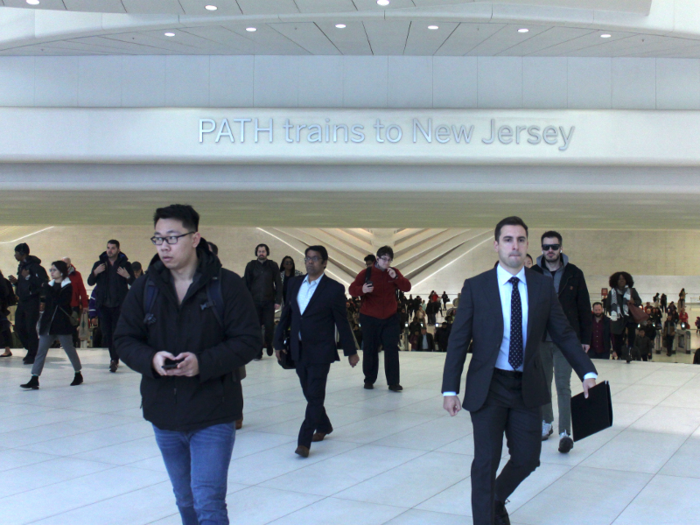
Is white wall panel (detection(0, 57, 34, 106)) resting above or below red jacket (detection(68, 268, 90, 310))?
above

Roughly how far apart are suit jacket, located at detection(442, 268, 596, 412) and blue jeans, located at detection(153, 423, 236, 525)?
1.16 metres

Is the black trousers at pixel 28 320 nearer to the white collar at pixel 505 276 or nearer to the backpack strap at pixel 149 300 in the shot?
the backpack strap at pixel 149 300

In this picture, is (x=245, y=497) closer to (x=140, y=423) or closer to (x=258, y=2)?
(x=140, y=423)

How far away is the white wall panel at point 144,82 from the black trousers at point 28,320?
11.7 feet

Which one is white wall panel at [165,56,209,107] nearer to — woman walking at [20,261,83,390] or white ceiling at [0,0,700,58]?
white ceiling at [0,0,700,58]

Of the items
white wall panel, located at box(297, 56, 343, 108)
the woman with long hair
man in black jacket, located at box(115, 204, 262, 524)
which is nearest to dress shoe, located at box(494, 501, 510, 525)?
man in black jacket, located at box(115, 204, 262, 524)

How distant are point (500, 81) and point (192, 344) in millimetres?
9396

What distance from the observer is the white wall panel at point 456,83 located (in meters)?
10.9

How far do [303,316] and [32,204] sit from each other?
10835mm

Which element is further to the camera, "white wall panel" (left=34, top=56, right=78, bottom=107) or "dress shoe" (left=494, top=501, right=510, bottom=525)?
"white wall panel" (left=34, top=56, right=78, bottom=107)

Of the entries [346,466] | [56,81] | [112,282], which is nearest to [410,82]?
[112,282]

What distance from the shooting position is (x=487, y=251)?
2808 centimetres

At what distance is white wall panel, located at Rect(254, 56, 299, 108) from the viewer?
11073 mm

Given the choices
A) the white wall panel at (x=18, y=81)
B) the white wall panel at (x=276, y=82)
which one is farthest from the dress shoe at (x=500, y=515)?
the white wall panel at (x=18, y=81)
